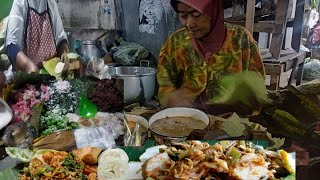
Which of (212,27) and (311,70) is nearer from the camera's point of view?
(212,27)

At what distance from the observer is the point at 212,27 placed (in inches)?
95.0

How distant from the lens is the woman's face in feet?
7.82

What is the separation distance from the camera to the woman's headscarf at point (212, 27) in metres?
2.36

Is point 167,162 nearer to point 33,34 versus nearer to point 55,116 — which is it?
point 55,116

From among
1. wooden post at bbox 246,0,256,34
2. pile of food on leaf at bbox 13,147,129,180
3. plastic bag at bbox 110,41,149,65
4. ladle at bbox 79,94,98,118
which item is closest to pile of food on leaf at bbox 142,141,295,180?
pile of food on leaf at bbox 13,147,129,180

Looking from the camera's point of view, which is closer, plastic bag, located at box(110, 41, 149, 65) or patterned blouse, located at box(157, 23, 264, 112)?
patterned blouse, located at box(157, 23, 264, 112)

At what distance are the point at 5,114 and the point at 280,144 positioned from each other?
1763 mm

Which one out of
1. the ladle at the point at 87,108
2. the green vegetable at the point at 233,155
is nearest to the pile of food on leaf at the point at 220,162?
the green vegetable at the point at 233,155

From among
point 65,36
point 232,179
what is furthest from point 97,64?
point 232,179

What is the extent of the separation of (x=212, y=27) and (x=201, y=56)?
0.19 m

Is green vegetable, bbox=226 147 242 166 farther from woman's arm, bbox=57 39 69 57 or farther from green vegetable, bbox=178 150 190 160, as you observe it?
woman's arm, bbox=57 39 69 57

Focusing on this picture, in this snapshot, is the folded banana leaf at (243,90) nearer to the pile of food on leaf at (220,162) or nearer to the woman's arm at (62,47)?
the pile of food on leaf at (220,162)

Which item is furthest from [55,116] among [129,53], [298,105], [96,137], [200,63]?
[298,105]

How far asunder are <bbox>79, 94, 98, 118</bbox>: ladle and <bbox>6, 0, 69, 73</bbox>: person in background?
33cm
